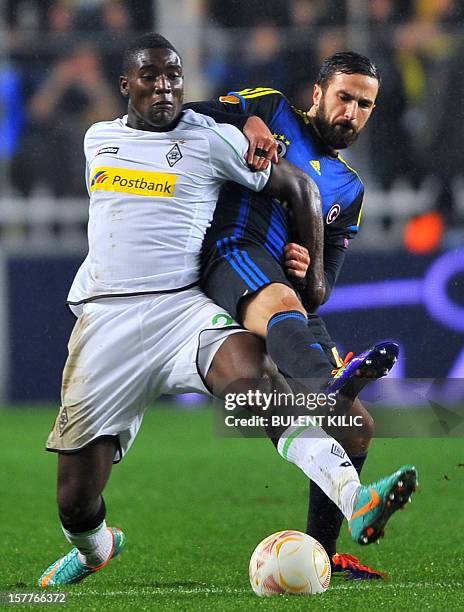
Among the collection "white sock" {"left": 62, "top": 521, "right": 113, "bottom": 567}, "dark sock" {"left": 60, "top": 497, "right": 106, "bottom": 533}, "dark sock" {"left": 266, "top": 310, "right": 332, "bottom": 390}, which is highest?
"dark sock" {"left": 266, "top": 310, "right": 332, "bottom": 390}

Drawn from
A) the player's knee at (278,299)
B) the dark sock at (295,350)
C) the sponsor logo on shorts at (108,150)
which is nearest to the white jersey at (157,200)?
the sponsor logo on shorts at (108,150)

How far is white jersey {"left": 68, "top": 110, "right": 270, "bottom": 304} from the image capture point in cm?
522

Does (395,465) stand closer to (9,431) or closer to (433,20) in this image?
(9,431)

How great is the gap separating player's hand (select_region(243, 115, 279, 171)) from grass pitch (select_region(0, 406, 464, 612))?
5.52 feet

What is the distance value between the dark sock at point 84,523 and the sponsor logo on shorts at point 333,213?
63.3 inches

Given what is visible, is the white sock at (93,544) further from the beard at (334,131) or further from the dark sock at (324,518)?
the beard at (334,131)

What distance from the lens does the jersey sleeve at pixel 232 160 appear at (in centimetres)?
529

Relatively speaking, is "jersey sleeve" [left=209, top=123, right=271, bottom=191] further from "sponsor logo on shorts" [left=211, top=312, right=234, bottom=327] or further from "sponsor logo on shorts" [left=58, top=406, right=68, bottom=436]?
"sponsor logo on shorts" [left=58, top=406, right=68, bottom=436]

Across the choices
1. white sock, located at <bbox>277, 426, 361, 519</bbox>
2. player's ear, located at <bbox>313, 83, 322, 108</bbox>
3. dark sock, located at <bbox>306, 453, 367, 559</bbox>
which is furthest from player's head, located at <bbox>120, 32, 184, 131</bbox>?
dark sock, located at <bbox>306, 453, 367, 559</bbox>

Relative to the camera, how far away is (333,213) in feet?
19.5

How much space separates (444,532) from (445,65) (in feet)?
20.6

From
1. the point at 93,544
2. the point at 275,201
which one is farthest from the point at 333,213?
the point at 93,544

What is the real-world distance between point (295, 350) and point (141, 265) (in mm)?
819

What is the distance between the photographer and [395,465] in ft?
30.6
